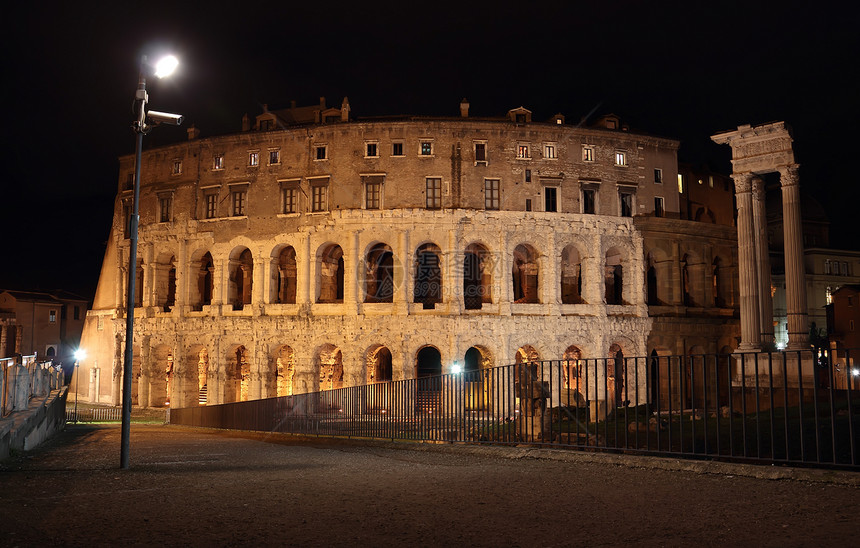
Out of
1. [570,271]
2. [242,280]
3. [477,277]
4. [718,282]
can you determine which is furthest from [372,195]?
[718,282]

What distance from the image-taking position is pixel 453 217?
33406mm

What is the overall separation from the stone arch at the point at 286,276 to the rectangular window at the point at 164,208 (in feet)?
22.5

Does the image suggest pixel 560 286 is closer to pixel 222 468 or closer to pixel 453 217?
pixel 453 217

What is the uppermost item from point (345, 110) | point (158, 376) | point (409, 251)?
point (345, 110)

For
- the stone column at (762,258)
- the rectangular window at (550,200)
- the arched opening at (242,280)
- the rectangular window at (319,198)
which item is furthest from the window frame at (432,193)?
the stone column at (762,258)

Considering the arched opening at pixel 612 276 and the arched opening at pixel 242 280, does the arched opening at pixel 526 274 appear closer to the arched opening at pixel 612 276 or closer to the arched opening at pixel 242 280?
the arched opening at pixel 612 276

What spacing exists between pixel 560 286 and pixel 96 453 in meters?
26.3

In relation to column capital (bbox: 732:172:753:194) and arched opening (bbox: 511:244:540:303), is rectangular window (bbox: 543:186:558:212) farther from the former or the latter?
column capital (bbox: 732:172:753:194)

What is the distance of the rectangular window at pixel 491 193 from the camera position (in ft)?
112

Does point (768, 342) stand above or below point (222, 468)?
above

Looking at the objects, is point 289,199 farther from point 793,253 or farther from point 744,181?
point 793,253

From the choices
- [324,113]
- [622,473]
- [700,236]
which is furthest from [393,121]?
[622,473]

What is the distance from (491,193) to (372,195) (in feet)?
19.1

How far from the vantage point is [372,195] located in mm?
34531
